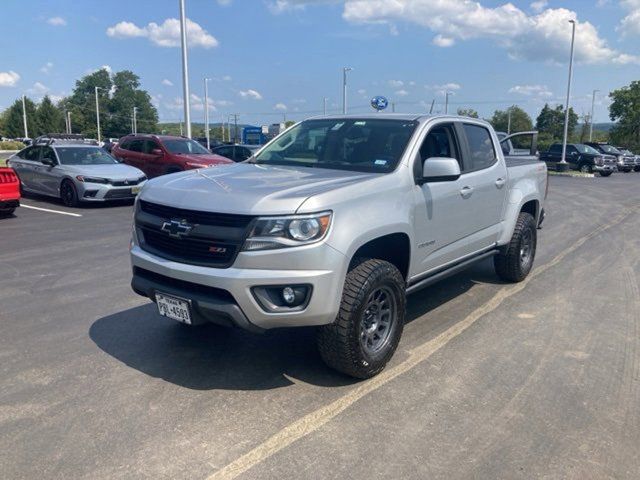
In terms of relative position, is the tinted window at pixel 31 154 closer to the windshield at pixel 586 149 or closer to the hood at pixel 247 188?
the hood at pixel 247 188

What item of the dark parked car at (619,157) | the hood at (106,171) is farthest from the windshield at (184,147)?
the dark parked car at (619,157)

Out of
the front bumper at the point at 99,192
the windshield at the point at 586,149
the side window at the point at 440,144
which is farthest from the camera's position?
the windshield at the point at 586,149

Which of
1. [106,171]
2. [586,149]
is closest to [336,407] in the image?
[106,171]

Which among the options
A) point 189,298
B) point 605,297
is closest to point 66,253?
point 189,298

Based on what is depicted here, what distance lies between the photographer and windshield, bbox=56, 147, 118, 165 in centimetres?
1380

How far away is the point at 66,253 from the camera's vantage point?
8.13 metres

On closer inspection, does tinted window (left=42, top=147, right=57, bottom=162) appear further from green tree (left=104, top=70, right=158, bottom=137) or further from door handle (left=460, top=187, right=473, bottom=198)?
green tree (left=104, top=70, right=158, bottom=137)

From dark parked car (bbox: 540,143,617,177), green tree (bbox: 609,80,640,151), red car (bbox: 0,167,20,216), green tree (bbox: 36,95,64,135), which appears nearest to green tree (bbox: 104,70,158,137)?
green tree (bbox: 36,95,64,135)

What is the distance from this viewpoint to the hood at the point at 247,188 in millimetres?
3498

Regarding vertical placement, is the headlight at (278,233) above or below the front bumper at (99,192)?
above

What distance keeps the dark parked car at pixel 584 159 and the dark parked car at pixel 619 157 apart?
2299 millimetres

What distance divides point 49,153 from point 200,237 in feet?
39.8

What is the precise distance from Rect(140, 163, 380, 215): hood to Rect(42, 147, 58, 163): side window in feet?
35.5

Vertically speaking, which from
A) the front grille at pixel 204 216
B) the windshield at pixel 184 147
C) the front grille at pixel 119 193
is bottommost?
the front grille at pixel 119 193
